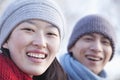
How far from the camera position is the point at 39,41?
215 centimetres

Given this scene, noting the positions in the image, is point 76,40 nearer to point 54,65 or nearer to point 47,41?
point 54,65

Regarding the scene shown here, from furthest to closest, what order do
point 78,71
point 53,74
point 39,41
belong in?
point 78,71 < point 53,74 < point 39,41

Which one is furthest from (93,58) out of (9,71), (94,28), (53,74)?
(9,71)

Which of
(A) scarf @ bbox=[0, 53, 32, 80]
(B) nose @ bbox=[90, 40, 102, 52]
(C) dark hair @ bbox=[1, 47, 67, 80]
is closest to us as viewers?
(A) scarf @ bbox=[0, 53, 32, 80]

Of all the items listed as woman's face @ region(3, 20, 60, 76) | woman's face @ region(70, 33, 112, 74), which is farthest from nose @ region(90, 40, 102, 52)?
woman's face @ region(3, 20, 60, 76)

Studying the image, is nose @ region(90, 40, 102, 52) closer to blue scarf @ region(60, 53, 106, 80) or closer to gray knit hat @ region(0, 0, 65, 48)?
blue scarf @ region(60, 53, 106, 80)

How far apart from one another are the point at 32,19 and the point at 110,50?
3.30 feet

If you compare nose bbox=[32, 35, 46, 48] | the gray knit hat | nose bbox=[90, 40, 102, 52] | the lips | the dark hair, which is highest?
the gray knit hat

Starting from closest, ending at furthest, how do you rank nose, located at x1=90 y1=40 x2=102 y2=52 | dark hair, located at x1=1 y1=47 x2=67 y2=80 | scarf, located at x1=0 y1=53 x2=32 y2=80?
scarf, located at x1=0 y1=53 x2=32 y2=80 < dark hair, located at x1=1 y1=47 x2=67 y2=80 < nose, located at x1=90 y1=40 x2=102 y2=52

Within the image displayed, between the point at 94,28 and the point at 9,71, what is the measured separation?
1051 mm

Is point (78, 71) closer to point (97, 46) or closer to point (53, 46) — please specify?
point (97, 46)

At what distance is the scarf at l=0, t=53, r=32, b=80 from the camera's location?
2.13m

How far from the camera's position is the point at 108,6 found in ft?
Result: 33.8

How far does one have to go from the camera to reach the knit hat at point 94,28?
3031mm
